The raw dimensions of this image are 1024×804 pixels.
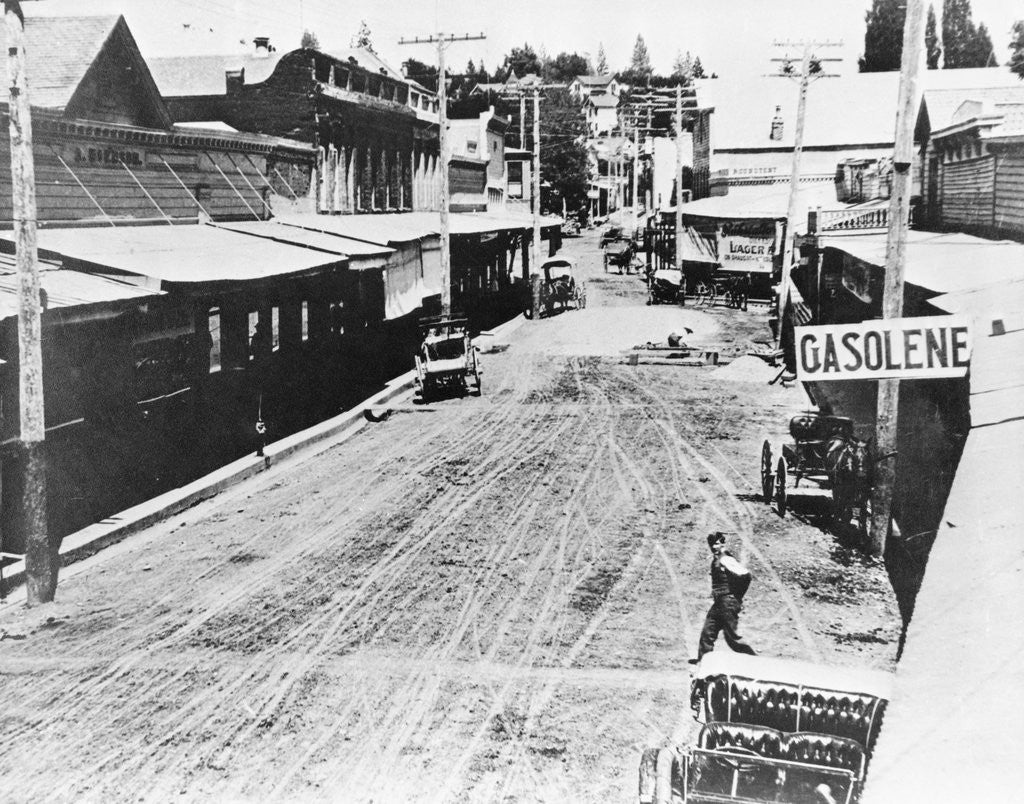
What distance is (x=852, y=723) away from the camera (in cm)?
608

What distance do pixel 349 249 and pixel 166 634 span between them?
43.7 feet

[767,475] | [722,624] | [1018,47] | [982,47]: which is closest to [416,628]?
[722,624]

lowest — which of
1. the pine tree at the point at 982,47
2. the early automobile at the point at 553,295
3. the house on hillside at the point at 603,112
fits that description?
the early automobile at the point at 553,295

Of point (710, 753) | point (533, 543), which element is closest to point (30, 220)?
point (533, 543)

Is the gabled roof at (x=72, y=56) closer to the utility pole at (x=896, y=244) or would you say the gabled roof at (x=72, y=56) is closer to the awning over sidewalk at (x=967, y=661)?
the utility pole at (x=896, y=244)

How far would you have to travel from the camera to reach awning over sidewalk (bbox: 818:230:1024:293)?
44.9 feet

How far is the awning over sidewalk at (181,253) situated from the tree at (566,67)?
125 m

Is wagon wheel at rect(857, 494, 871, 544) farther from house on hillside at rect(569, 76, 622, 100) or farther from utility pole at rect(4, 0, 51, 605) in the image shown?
house on hillside at rect(569, 76, 622, 100)

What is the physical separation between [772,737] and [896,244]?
6.90m

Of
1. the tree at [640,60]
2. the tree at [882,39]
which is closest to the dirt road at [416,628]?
the tree at [882,39]

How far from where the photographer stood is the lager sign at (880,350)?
28.6 feet

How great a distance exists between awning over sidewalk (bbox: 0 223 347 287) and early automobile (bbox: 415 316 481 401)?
10.5ft

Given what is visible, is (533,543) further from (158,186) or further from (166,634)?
(158,186)

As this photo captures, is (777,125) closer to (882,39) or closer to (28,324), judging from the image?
(882,39)
